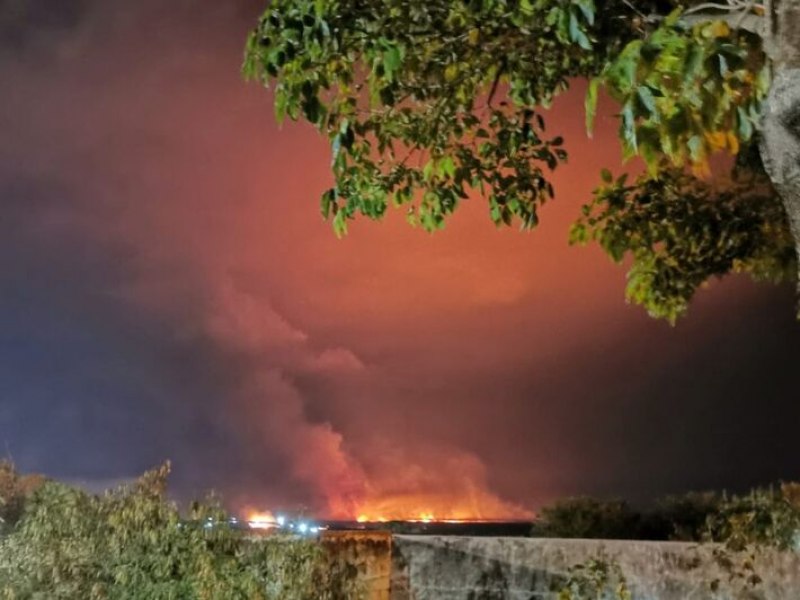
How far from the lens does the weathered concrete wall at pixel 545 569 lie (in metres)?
6.79

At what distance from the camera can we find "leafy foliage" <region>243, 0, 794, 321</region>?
3.64 meters

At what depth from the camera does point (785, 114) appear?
3098 mm

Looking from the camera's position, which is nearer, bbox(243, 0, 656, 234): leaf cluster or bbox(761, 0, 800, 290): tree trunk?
bbox(761, 0, 800, 290): tree trunk

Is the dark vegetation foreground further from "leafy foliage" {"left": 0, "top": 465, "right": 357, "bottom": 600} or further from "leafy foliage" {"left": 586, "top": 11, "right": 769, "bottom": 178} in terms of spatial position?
"leafy foliage" {"left": 586, "top": 11, "right": 769, "bottom": 178}

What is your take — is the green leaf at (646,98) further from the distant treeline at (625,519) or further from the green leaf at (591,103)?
the distant treeline at (625,519)

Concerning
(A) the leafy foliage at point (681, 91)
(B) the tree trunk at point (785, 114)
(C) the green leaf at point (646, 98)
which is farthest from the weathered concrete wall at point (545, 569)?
(C) the green leaf at point (646, 98)

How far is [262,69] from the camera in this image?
5066 millimetres

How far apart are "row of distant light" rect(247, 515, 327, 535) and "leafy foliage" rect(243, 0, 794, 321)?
2307 mm

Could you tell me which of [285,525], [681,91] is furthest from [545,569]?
[681,91]

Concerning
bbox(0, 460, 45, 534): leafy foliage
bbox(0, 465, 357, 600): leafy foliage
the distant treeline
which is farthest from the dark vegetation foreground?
the distant treeline

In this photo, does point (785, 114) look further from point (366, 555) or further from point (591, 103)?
point (366, 555)

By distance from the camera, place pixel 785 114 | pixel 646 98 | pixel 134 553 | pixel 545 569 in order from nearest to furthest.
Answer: pixel 785 114
pixel 646 98
pixel 134 553
pixel 545 569

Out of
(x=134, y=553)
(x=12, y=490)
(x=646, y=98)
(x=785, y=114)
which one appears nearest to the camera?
(x=785, y=114)

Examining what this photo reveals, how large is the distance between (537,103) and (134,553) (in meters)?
3.96
